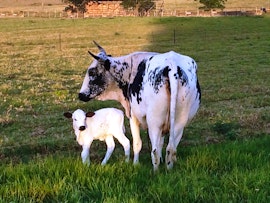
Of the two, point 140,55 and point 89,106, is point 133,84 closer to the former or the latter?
point 140,55

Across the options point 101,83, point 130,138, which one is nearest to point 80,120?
point 101,83

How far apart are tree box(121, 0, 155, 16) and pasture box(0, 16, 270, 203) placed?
42234 mm

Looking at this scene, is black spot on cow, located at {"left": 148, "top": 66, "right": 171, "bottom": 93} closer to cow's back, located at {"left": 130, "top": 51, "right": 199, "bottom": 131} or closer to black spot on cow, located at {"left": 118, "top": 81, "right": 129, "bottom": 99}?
cow's back, located at {"left": 130, "top": 51, "right": 199, "bottom": 131}

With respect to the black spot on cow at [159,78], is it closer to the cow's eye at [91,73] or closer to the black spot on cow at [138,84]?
the black spot on cow at [138,84]

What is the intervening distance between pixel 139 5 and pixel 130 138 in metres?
65.6

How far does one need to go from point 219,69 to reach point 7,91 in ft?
32.1

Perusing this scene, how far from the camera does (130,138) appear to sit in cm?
1000

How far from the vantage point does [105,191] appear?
17.9ft

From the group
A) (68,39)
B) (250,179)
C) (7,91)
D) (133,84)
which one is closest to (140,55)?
(133,84)

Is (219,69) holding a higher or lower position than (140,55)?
lower

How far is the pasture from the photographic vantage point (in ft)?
18.1

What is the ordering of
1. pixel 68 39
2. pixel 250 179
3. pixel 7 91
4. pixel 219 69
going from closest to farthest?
1. pixel 250 179
2. pixel 7 91
3. pixel 219 69
4. pixel 68 39

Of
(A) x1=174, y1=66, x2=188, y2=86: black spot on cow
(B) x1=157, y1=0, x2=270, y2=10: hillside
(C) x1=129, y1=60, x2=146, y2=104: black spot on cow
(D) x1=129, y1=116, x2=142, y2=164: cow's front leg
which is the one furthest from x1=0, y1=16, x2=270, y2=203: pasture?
(B) x1=157, y1=0, x2=270, y2=10: hillside

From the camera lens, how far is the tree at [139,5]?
73562mm
